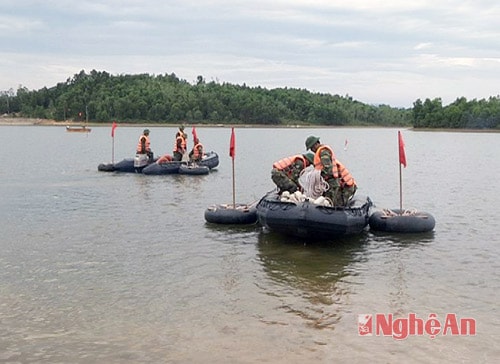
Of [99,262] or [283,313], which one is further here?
[99,262]

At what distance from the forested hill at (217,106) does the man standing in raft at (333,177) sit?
9927cm

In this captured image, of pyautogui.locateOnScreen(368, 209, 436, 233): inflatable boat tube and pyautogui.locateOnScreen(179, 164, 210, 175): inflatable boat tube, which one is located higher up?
pyautogui.locateOnScreen(179, 164, 210, 175): inflatable boat tube

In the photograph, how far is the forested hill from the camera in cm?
11344

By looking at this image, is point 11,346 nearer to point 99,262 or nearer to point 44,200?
point 99,262

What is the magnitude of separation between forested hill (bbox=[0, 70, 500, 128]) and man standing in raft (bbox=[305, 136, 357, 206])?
99.3 m

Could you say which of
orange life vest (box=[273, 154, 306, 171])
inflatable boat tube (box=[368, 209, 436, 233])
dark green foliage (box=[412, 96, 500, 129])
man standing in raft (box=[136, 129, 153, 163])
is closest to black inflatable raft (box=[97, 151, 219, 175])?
man standing in raft (box=[136, 129, 153, 163])

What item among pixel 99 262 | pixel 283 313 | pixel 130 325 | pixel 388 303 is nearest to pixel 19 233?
pixel 99 262

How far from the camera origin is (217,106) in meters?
124

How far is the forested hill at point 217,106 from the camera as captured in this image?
372 ft

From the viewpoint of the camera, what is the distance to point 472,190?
939 inches

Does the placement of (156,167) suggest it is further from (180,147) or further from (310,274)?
(310,274)

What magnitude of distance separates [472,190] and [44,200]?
15967 mm

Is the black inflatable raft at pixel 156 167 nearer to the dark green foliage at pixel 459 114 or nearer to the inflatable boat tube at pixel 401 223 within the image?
the inflatable boat tube at pixel 401 223

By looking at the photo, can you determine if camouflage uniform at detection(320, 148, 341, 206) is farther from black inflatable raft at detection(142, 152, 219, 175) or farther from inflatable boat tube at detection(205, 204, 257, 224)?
black inflatable raft at detection(142, 152, 219, 175)
